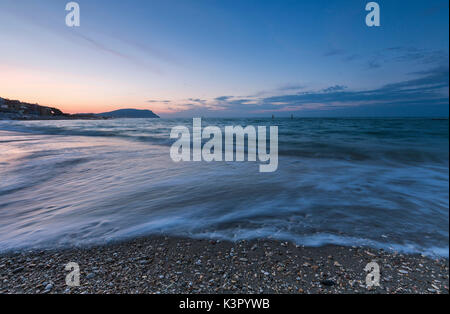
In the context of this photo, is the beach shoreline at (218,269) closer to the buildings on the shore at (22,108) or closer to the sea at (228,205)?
the sea at (228,205)

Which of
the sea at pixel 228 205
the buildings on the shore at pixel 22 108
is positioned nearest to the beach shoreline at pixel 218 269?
the sea at pixel 228 205

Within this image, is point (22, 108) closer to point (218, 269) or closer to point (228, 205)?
point (228, 205)

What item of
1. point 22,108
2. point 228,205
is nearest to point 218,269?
point 228,205

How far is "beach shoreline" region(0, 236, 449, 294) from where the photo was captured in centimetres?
193

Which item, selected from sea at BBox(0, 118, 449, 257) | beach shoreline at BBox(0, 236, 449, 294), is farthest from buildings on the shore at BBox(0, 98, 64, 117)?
beach shoreline at BBox(0, 236, 449, 294)

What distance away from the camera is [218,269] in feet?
7.09

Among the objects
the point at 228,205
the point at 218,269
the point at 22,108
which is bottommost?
the point at 218,269

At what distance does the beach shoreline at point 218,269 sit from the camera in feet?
6.32

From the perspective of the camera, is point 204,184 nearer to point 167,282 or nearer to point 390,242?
point 167,282

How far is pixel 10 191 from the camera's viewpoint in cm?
484

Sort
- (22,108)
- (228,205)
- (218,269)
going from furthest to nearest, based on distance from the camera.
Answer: (22,108), (228,205), (218,269)

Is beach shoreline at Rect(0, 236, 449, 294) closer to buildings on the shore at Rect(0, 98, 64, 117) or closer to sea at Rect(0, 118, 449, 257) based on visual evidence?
sea at Rect(0, 118, 449, 257)
